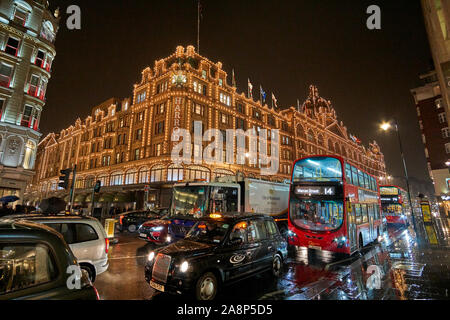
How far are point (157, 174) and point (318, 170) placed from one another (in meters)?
24.5

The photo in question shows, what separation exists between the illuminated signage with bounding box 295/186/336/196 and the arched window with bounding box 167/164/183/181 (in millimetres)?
21027

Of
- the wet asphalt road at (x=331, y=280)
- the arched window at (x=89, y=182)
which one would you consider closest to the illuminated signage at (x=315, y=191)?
the wet asphalt road at (x=331, y=280)

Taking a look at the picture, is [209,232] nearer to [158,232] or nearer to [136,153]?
[158,232]

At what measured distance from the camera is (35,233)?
246 centimetres

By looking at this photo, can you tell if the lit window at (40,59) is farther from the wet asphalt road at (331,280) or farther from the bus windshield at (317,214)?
the bus windshield at (317,214)

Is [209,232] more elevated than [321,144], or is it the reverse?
[321,144]

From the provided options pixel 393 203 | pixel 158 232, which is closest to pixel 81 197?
pixel 158 232

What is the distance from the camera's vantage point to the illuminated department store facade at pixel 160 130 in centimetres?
3175

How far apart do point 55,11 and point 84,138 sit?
26.0m

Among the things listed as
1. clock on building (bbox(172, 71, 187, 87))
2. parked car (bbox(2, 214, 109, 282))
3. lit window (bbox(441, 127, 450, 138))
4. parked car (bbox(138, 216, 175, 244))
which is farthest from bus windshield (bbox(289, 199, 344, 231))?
lit window (bbox(441, 127, 450, 138))

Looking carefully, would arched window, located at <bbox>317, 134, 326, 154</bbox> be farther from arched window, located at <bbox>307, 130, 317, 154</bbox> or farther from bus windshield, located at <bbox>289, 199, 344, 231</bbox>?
bus windshield, located at <bbox>289, 199, 344, 231</bbox>

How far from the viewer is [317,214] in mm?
10484

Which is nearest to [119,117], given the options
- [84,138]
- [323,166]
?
[84,138]
